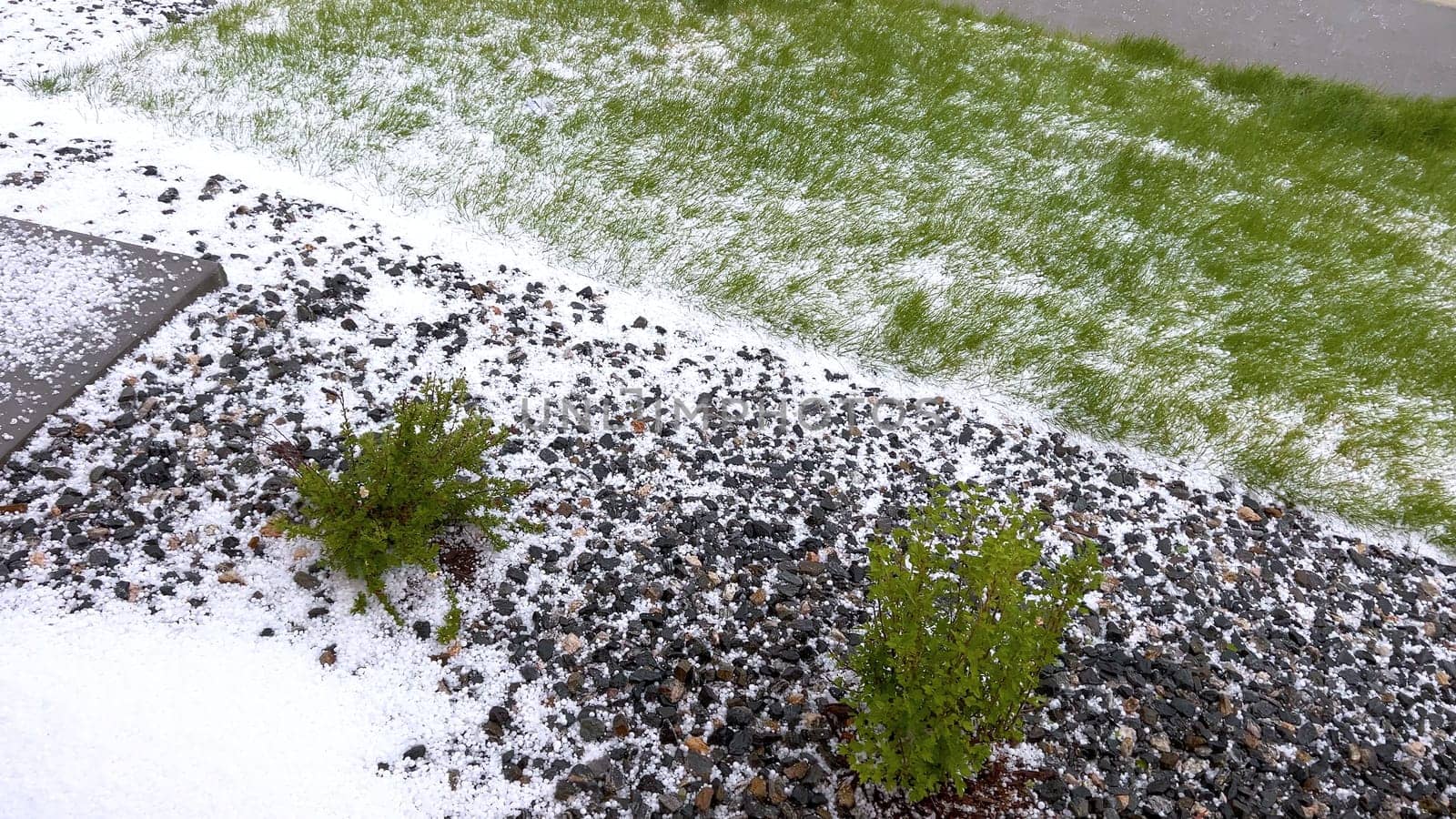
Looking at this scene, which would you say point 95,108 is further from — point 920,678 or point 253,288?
point 920,678

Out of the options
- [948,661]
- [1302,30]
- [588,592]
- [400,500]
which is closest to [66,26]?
[400,500]

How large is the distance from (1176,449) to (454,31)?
5261 mm

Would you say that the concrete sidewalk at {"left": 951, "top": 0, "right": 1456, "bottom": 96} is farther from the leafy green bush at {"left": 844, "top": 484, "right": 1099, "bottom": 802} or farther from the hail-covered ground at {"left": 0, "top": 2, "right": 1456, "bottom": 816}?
the leafy green bush at {"left": 844, "top": 484, "right": 1099, "bottom": 802}

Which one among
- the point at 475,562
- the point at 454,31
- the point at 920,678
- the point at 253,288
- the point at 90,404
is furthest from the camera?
the point at 454,31

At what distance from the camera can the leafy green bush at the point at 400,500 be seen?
7.34 feet

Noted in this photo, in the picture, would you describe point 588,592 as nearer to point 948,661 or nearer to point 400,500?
point 400,500

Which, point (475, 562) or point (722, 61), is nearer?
point (475, 562)

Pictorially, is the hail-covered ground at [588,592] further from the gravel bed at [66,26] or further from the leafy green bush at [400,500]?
the gravel bed at [66,26]

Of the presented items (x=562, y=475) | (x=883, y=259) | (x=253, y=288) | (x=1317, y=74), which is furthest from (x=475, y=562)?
(x=1317, y=74)

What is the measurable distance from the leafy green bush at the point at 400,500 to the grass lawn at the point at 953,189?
5.23 ft

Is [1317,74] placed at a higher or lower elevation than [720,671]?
higher

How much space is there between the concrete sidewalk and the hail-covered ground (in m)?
5.77

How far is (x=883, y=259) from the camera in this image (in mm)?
4168

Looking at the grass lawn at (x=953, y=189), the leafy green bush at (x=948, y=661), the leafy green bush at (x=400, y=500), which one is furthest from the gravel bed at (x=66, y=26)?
the leafy green bush at (x=948, y=661)
